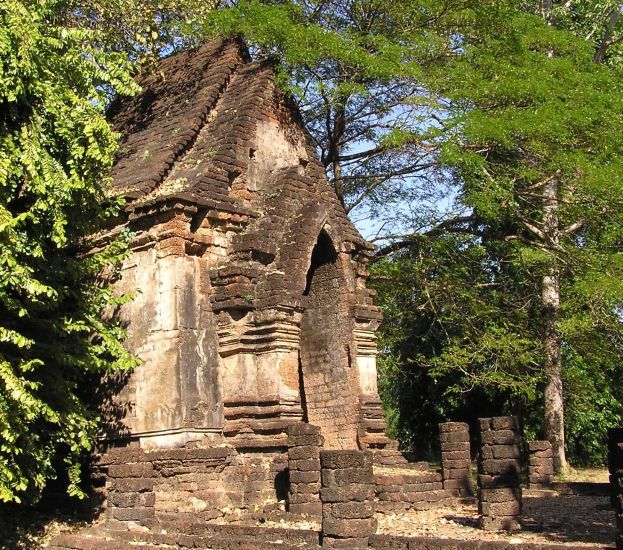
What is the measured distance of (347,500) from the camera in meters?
8.87

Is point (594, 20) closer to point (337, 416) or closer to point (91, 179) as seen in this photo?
point (337, 416)

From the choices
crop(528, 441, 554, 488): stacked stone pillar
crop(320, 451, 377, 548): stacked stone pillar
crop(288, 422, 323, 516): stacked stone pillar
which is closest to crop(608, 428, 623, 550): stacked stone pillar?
crop(320, 451, 377, 548): stacked stone pillar

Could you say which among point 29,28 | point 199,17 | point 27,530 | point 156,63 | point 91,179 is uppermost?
point 199,17

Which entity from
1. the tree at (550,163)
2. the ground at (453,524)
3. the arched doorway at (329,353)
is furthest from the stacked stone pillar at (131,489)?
the tree at (550,163)

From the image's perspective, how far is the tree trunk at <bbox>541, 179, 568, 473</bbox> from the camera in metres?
18.0

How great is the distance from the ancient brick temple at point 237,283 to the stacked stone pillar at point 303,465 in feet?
3.34

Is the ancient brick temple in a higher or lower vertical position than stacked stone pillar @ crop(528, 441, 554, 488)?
higher

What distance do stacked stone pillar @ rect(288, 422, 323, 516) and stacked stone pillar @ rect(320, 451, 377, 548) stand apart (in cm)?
197

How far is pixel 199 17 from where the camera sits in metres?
17.1

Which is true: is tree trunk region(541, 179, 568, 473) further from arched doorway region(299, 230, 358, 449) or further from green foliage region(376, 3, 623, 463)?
arched doorway region(299, 230, 358, 449)

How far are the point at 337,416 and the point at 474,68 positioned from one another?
327 inches

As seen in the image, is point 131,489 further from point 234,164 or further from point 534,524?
point 234,164

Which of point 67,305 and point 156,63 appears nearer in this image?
point 67,305

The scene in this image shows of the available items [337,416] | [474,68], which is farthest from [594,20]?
[337,416]
